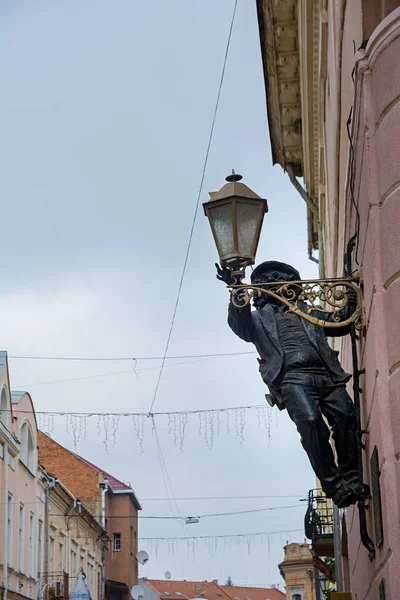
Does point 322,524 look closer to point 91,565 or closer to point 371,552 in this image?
point 371,552

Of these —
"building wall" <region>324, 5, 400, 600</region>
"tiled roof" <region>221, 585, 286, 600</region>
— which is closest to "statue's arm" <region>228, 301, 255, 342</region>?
"building wall" <region>324, 5, 400, 600</region>

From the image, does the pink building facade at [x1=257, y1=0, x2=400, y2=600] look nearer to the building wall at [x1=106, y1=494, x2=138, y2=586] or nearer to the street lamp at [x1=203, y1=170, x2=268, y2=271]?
the street lamp at [x1=203, y1=170, x2=268, y2=271]

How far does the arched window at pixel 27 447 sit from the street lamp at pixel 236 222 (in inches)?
964

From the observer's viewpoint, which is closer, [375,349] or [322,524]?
[375,349]

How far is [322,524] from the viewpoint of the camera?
65.1 feet

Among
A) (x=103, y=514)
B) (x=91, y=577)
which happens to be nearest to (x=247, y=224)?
(x=91, y=577)

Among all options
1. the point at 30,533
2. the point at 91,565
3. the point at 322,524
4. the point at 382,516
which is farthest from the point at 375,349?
the point at 91,565

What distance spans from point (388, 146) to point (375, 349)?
3.44 ft

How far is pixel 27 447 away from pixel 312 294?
25.7m

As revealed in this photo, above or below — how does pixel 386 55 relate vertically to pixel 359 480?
above

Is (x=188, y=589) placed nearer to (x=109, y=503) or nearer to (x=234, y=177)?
(x=109, y=503)

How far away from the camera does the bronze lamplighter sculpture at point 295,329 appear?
6.30 metres

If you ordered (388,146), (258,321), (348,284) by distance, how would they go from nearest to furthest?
(388,146) < (348,284) < (258,321)

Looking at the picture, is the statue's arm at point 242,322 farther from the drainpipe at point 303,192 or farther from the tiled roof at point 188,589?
the tiled roof at point 188,589
